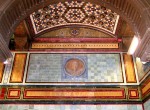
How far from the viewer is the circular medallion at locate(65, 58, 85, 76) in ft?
22.2

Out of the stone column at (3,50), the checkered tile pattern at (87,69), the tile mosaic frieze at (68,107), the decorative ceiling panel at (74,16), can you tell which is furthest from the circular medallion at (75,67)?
the stone column at (3,50)

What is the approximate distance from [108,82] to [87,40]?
5.47 ft

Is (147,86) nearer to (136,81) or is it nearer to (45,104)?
(136,81)

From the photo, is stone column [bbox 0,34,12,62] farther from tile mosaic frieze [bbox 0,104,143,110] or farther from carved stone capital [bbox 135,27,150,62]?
tile mosaic frieze [bbox 0,104,143,110]

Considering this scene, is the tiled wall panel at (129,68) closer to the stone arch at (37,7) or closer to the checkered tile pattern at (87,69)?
the checkered tile pattern at (87,69)

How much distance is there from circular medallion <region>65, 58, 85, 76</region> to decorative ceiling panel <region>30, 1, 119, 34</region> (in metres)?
1.37

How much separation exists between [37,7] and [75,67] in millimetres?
3479

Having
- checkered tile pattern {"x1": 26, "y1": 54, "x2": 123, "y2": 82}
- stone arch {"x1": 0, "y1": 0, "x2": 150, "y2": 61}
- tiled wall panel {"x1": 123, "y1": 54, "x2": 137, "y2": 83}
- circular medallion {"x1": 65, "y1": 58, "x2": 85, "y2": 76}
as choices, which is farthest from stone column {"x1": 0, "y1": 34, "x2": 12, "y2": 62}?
tiled wall panel {"x1": 123, "y1": 54, "x2": 137, "y2": 83}

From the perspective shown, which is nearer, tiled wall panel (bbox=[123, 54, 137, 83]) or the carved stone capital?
the carved stone capital

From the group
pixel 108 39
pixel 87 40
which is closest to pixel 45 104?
pixel 87 40

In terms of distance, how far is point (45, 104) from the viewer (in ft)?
20.7

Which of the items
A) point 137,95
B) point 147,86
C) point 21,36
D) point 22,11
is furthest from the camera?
point 21,36

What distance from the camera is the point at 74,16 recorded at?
704cm

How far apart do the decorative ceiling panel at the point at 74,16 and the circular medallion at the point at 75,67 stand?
1.37 metres
